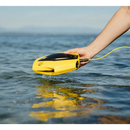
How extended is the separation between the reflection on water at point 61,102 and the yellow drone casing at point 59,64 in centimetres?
33

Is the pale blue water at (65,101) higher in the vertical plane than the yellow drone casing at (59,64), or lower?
lower

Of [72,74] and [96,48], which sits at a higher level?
[96,48]

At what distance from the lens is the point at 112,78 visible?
15.2 ft

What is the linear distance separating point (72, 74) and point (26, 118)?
8.83 feet

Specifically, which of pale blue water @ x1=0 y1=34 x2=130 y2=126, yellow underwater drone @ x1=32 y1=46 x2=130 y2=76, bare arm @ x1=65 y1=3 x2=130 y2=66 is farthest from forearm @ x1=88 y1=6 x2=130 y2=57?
pale blue water @ x1=0 y1=34 x2=130 y2=126

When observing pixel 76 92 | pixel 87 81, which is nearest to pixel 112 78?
pixel 87 81

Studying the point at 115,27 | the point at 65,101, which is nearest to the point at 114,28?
the point at 115,27

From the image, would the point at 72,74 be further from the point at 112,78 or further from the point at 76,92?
the point at 76,92

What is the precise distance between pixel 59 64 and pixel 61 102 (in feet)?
2.40

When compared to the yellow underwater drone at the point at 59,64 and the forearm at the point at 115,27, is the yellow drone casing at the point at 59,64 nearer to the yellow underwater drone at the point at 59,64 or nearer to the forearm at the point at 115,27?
the yellow underwater drone at the point at 59,64

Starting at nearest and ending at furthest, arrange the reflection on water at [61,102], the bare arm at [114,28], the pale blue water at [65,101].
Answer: the pale blue water at [65,101] → the reflection on water at [61,102] → the bare arm at [114,28]

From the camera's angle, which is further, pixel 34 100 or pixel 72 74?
pixel 72 74

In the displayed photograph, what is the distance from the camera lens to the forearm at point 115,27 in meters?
2.98

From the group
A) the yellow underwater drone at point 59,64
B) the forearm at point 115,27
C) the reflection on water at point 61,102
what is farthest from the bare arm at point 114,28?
the reflection on water at point 61,102
